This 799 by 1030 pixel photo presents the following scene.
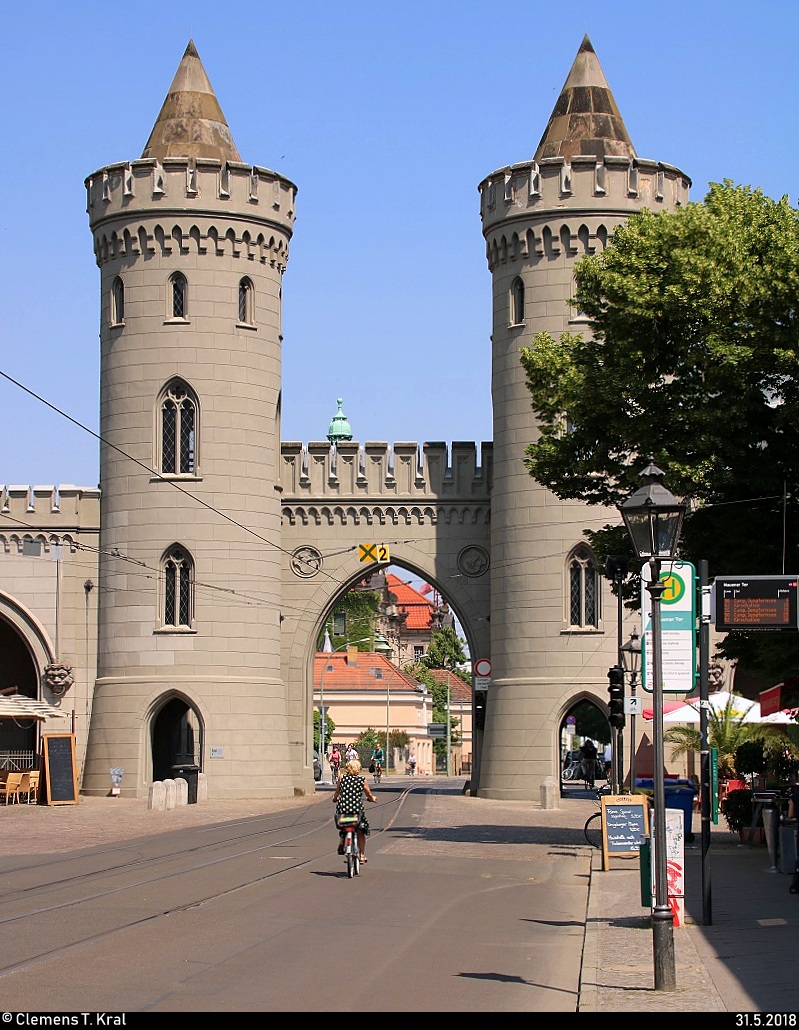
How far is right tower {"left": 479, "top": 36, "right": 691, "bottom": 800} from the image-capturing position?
4384 cm

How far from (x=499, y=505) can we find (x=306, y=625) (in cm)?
670

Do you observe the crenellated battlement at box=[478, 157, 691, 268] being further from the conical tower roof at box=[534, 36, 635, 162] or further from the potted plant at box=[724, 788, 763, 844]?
the potted plant at box=[724, 788, 763, 844]

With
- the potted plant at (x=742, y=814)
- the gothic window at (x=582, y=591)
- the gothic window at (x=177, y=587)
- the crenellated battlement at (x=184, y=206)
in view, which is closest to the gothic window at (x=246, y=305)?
the crenellated battlement at (x=184, y=206)

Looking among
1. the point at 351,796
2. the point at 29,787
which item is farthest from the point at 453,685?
the point at 351,796

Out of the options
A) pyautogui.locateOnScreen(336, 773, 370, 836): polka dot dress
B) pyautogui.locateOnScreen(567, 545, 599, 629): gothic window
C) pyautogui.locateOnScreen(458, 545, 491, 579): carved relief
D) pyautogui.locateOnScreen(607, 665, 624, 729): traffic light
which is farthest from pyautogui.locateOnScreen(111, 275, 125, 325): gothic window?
pyautogui.locateOnScreen(336, 773, 370, 836): polka dot dress

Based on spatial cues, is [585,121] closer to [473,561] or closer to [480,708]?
[473,561]

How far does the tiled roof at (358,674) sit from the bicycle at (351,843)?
253 ft

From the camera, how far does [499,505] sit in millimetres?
45375

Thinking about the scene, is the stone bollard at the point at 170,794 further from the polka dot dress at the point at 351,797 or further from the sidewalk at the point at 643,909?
the polka dot dress at the point at 351,797

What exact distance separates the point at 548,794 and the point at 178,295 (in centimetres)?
1655

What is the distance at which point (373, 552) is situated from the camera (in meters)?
47.3

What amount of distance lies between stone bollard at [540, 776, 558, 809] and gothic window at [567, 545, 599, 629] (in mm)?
5295
